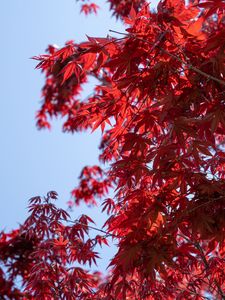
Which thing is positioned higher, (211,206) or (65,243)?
(65,243)

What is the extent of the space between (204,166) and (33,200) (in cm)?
178

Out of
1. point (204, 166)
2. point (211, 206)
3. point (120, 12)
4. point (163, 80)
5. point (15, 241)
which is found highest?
point (120, 12)

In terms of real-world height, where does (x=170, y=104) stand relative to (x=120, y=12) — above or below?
below

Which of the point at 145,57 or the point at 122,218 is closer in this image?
the point at 145,57

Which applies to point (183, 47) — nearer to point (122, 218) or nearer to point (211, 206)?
point (211, 206)

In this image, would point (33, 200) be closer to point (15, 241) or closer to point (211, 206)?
point (211, 206)

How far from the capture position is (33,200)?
344cm

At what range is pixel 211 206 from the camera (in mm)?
1948

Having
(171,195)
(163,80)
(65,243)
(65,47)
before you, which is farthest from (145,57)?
(65,243)

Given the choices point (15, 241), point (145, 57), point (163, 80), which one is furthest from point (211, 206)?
point (15, 241)

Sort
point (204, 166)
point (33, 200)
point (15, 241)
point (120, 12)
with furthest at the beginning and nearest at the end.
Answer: point (120, 12), point (15, 241), point (33, 200), point (204, 166)

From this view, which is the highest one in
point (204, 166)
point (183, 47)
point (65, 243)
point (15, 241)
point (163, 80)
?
point (15, 241)

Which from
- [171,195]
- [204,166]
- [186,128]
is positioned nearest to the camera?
[186,128]

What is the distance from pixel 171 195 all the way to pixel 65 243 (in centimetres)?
146
